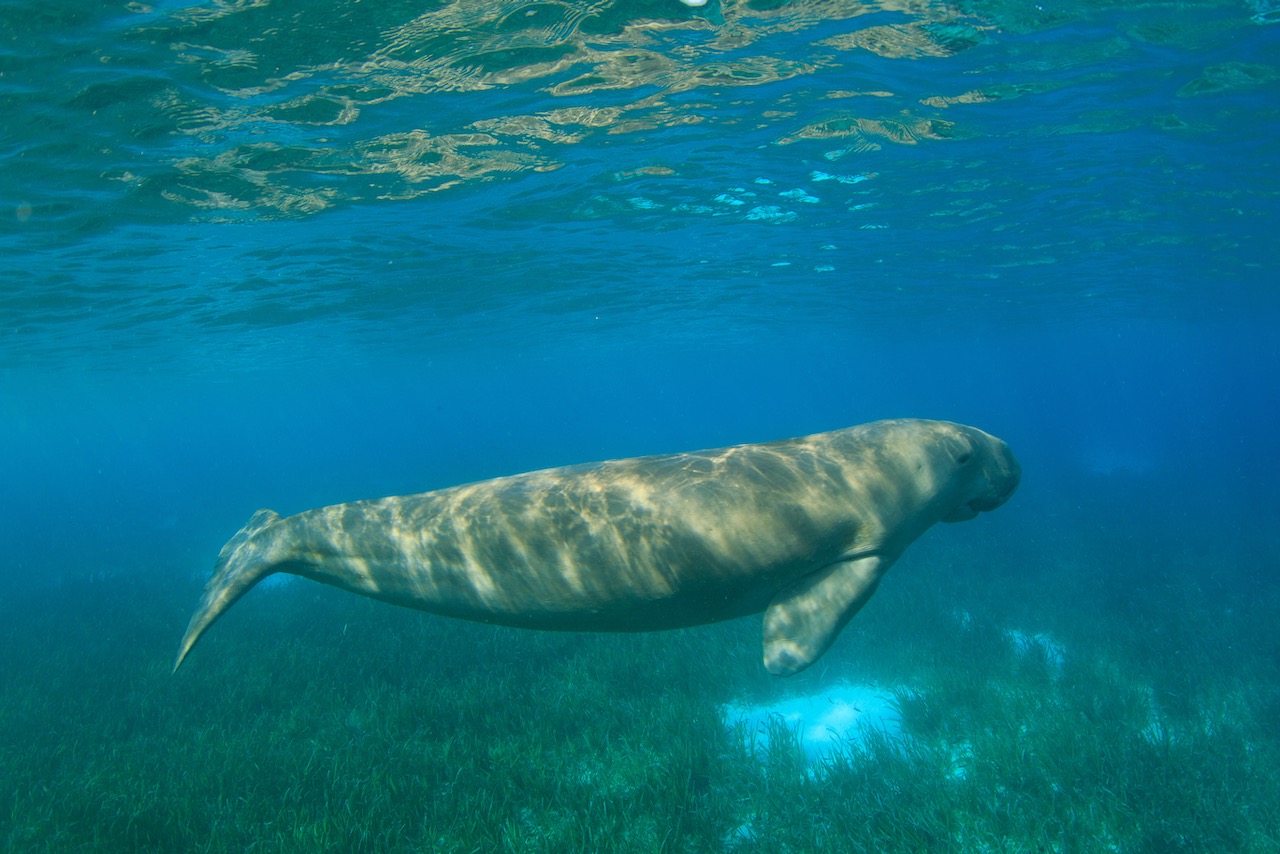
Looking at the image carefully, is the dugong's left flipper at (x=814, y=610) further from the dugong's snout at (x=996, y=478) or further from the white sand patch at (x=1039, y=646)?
the white sand patch at (x=1039, y=646)

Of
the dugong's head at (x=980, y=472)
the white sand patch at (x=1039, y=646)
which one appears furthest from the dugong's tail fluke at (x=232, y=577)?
the white sand patch at (x=1039, y=646)

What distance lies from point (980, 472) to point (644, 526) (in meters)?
3.26

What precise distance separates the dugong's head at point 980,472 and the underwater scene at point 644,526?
68mm

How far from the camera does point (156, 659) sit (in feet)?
36.2

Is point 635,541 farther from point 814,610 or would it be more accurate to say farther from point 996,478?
point 996,478

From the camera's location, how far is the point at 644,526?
16.4 feet

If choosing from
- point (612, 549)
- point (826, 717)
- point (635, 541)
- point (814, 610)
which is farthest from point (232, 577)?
point (826, 717)

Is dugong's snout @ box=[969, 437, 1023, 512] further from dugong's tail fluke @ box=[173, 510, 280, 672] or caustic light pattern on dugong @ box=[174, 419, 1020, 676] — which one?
dugong's tail fluke @ box=[173, 510, 280, 672]

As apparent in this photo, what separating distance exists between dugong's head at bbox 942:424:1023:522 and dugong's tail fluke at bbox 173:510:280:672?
624 centimetres

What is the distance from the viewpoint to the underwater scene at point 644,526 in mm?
5598

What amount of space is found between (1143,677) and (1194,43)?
946 centimetres

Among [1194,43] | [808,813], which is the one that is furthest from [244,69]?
[1194,43]

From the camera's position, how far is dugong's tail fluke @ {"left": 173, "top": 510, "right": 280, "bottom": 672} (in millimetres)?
5820

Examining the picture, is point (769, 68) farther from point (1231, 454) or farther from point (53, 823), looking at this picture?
point (1231, 454)
